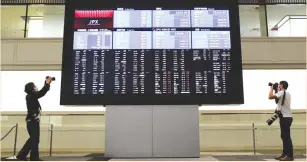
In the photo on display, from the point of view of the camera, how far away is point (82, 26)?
5648mm

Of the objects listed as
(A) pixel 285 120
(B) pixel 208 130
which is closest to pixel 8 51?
(B) pixel 208 130

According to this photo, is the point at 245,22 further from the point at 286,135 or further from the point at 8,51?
the point at 8,51

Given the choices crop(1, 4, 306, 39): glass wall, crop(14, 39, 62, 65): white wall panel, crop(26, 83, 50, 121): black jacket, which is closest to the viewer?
crop(26, 83, 50, 121): black jacket

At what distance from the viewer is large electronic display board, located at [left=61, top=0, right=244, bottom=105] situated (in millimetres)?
5473

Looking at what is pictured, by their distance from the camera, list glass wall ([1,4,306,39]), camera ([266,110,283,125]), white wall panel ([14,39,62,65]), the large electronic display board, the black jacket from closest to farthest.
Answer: the large electronic display board → the black jacket → camera ([266,110,283,125]) → white wall panel ([14,39,62,65]) → glass wall ([1,4,306,39])

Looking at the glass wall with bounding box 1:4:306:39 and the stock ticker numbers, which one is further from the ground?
the glass wall with bounding box 1:4:306:39

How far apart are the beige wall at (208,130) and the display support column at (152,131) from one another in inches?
132

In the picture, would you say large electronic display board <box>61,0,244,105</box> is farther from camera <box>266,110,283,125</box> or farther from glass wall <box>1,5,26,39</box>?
glass wall <box>1,5,26,39</box>

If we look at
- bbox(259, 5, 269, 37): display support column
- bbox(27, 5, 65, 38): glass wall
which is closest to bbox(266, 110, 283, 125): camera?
bbox(259, 5, 269, 37): display support column

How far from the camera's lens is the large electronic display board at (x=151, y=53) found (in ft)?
18.0

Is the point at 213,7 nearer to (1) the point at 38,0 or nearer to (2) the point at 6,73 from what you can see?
(1) the point at 38,0

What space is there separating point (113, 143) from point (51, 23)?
212 inches

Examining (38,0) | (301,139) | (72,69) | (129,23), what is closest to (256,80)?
(301,139)

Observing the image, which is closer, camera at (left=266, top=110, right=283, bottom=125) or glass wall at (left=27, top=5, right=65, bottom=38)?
camera at (left=266, top=110, right=283, bottom=125)
